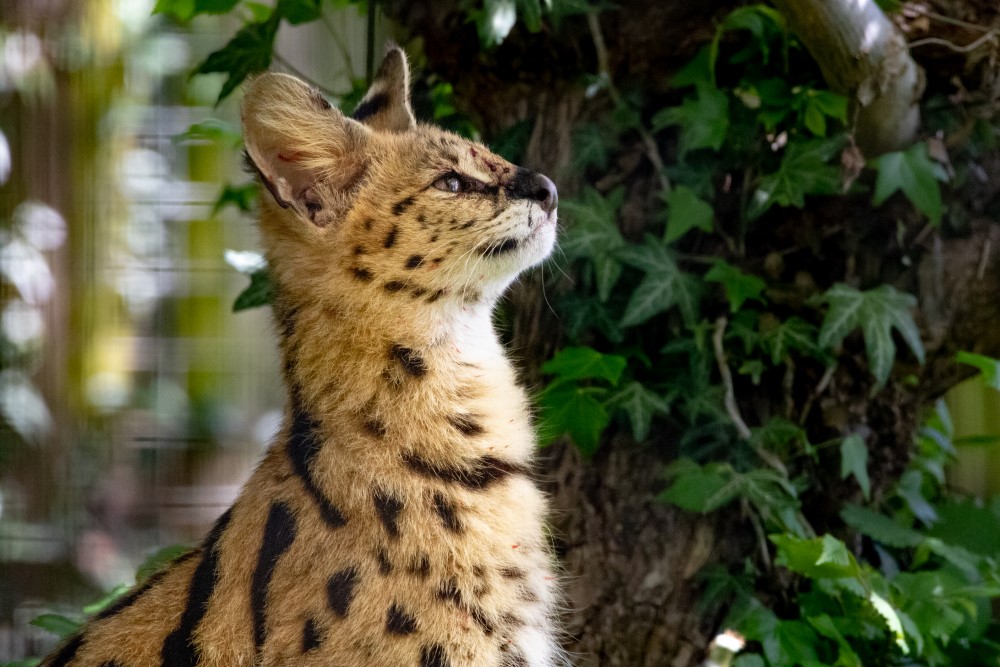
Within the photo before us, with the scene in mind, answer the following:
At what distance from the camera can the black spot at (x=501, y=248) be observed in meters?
2.47

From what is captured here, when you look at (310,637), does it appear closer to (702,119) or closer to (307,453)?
(307,453)

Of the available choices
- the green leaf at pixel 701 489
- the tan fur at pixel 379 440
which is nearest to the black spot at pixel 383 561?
the tan fur at pixel 379 440

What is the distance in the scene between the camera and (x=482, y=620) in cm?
221

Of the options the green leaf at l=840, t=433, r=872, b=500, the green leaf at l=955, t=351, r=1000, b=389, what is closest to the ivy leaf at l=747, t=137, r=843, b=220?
the green leaf at l=955, t=351, r=1000, b=389

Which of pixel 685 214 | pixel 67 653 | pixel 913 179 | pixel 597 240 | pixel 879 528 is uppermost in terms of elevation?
pixel 913 179

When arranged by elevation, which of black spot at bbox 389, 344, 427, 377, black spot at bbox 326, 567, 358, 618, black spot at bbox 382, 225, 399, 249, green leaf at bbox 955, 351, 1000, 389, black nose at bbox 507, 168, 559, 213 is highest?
black nose at bbox 507, 168, 559, 213

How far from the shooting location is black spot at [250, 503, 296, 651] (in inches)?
85.7

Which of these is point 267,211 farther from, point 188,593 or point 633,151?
point 633,151

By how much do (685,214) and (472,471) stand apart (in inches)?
48.6

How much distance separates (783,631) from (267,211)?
186cm

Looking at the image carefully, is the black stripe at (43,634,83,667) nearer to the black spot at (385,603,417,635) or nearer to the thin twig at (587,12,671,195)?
the black spot at (385,603,417,635)

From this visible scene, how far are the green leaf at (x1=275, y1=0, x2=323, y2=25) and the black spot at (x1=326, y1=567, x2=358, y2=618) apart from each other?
2.02 meters

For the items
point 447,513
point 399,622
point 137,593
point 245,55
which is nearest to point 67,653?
point 137,593

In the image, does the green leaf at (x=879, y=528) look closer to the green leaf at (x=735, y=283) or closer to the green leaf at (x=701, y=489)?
the green leaf at (x=701, y=489)
